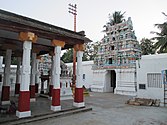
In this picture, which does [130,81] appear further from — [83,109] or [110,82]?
[83,109]

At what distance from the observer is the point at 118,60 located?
2117 centimetres

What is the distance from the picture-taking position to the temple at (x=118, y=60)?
1973cm

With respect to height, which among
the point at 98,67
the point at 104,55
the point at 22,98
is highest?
the point at 104,55

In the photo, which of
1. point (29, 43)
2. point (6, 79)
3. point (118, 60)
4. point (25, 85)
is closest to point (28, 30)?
point (29, 43)

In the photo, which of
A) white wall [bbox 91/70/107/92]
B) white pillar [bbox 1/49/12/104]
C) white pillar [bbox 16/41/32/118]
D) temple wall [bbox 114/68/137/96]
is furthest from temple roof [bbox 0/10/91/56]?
white wall [bbox 91/70/107/92]

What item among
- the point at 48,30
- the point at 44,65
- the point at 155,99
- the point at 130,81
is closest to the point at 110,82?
the point at 130,81

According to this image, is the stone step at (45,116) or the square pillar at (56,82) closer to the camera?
the stone step at (45,116)

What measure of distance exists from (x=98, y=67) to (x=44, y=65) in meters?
8.07

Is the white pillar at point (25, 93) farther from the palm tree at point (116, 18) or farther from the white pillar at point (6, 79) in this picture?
the palm tree at point (116, 18)

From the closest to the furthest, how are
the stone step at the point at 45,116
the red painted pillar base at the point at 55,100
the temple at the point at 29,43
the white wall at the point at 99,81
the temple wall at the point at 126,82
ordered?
the stone step at the point at 45,116, the temple at the point at 29,43, the red painted pillar base at the point at 55,100, the temple wall at the point at 126,82, the white wall at the point at 99,81

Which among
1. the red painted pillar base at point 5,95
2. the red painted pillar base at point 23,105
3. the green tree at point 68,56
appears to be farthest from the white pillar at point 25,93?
the green tree at point 68,56

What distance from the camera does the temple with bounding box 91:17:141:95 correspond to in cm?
1973

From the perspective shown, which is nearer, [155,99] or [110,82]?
[155,99]

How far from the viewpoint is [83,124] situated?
6188 millimetres
